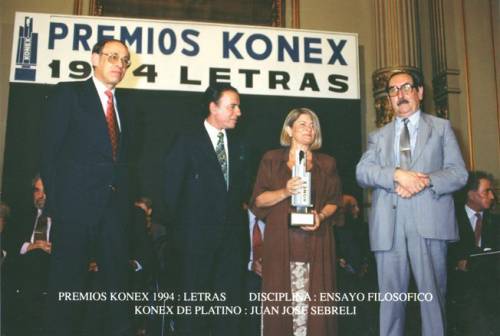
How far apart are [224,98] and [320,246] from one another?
116cm

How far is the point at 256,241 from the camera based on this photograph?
3.41 meters

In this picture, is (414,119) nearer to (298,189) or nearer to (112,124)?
(298,189)

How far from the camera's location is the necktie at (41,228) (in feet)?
11.3

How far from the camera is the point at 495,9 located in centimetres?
434

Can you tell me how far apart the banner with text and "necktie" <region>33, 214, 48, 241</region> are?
91 centimetres

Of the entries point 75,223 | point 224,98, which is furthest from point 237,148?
point 75,223

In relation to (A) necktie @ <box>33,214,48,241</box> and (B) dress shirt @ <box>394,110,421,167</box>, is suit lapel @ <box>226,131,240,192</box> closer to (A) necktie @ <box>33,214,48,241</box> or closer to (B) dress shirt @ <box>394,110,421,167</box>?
(B) dress shirt @ <box>394,110,421,167</box>

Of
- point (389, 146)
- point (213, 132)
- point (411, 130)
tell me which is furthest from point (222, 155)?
point (411, 130)

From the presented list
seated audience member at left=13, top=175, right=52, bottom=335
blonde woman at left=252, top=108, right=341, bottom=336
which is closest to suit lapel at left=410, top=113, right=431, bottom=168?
blonde woman at left=252, top=108, right=341, bottom=336

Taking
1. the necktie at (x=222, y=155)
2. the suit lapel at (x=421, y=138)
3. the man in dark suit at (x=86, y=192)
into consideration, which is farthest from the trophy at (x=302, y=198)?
Result: the man in dark suit at (x=86, y=192)

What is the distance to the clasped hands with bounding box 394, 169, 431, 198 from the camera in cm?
290

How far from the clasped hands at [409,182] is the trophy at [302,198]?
1.65 feet

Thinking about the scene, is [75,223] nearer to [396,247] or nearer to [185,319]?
[185,319]

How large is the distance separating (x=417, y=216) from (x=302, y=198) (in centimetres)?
64
